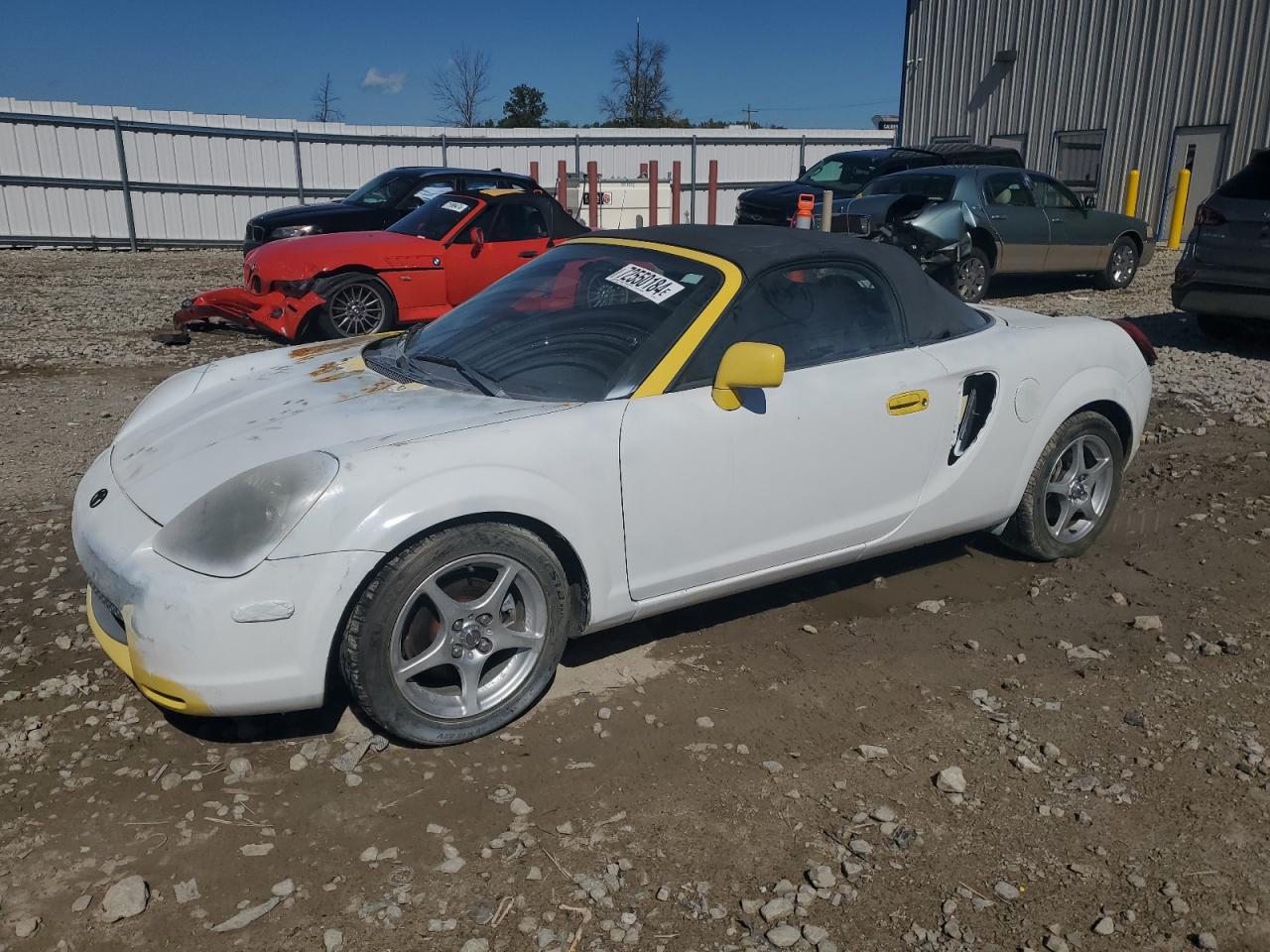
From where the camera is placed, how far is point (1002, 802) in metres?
2.97

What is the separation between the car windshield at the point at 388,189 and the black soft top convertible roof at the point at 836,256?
9.86 m

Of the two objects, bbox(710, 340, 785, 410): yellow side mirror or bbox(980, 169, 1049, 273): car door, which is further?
bbox(980, 169, 1049, 273): car door

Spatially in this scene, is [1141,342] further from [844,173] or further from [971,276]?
[844,173]

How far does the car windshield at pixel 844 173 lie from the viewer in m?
14.5

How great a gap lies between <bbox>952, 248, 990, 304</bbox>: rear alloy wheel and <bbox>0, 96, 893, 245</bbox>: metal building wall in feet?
38.5

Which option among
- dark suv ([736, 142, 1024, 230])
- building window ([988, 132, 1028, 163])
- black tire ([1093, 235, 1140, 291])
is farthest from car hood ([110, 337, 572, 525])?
building window ([988, 132, 1028, 163])

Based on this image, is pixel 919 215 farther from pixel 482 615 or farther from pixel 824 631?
pixel 482 615

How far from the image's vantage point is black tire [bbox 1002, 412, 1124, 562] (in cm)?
443

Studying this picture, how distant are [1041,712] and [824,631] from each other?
86 cm

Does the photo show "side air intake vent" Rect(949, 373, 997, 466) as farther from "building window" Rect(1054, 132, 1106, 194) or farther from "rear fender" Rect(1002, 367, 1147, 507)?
"building window" Rect(1054, 132, 1106, 194)

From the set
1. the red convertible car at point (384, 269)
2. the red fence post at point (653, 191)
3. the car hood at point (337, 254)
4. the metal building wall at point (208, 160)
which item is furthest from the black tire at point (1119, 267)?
the metal building wall at point (208, 160)

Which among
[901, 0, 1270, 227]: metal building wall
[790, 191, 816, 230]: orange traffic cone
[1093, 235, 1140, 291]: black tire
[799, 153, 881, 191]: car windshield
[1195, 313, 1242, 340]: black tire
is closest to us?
[1195, 313, 1242, 340]: black tire

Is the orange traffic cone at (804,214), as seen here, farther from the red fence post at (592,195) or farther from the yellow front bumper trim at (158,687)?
the yellow front bumper trim at (158,687)

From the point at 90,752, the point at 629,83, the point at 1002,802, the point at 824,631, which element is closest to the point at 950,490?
the point at 824,631
